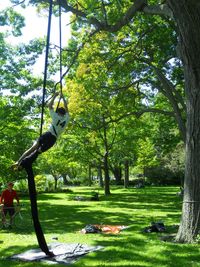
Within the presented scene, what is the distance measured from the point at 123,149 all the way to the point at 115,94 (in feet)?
58.6

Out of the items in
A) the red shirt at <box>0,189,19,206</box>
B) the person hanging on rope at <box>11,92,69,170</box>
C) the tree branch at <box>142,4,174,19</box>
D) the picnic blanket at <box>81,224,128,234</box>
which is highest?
the tree branch at <box>142,4,174,19</box>

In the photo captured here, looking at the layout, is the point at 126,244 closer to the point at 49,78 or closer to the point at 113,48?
the point at 113,48

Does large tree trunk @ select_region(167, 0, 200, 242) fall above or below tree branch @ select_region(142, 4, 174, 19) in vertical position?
below

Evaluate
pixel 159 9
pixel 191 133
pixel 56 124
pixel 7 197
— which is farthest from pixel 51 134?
pixel 7 197

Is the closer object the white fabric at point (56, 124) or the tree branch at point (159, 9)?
the white fabric at point (56, 124)

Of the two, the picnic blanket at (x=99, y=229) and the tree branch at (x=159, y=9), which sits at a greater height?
the tree branch at (x=159, y=9)

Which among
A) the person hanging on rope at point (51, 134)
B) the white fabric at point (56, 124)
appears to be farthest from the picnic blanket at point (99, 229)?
the white fabric at point (56, 124)

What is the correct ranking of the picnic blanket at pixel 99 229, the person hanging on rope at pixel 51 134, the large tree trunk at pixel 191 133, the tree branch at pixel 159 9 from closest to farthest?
the person hanging on rope at pixel 51 134, the large tree trunk at pixel 191 133, the tree branch at pixel 159 9, the picnic blanket at pixel 99 229

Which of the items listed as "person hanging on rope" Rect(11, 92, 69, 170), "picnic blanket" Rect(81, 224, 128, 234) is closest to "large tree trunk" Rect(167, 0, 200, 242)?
"picnic blanket" Rect(81, 224, 128, 234)

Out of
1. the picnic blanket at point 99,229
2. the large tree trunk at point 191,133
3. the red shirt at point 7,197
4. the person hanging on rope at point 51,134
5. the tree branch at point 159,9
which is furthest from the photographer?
the red shirt at point 7,197

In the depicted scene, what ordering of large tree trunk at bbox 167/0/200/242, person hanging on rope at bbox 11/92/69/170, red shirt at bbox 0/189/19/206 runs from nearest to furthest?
person hanging on rope at bbox 11/92/69/170, large tree trunk at bbox 167/0/200/242, red shirt at bbox 0/189/19/206

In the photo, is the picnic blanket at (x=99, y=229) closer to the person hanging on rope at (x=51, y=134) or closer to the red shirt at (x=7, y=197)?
the red shirt at (x=7, y=197)

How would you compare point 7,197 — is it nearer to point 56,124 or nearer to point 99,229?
point 99,229

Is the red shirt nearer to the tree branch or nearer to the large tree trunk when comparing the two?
the large tree trunk
